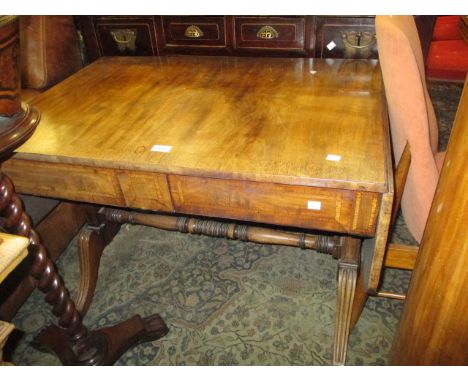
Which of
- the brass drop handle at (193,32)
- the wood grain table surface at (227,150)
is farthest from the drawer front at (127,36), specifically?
the wood grain table surface at (227,150)

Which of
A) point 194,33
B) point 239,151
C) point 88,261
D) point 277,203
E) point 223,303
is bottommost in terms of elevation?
point 223,303

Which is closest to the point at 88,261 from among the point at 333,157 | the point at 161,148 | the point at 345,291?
the point at 161,148

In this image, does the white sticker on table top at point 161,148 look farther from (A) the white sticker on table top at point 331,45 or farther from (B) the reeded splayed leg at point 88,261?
(A) the white sticker on table top at point 331,45

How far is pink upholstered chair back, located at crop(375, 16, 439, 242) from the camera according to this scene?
0.95 m

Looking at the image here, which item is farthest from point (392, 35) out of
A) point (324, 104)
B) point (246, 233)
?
point (246, 233)

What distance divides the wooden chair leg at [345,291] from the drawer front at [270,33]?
0.90 metres

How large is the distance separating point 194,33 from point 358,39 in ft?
2.43

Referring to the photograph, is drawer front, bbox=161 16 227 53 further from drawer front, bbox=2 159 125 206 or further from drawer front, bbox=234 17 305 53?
drawer front, bbox=2 159 125 206

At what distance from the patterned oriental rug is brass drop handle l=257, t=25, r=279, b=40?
1.03 metres

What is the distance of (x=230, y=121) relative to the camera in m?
1.17

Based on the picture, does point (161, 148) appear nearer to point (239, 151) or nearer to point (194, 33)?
point (239, 151)

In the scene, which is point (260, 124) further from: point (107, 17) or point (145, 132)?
point (107, 17)

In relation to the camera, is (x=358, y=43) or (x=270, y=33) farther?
(x=270, y=33)

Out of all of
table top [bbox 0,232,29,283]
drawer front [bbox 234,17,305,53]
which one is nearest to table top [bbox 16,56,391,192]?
drawer front [bbox 234,17,305,53]
